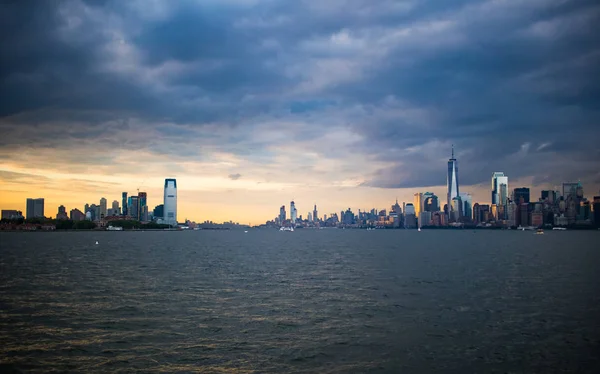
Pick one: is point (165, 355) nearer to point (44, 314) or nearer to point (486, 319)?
point (44, 314)

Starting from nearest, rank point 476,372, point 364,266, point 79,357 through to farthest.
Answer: point 476,372
point 79,357
point 364,266

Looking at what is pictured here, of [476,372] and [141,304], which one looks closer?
[476,372]

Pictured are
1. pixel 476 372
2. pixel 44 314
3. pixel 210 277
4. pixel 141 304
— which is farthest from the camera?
pixel 210 277

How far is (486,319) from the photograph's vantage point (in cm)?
4312

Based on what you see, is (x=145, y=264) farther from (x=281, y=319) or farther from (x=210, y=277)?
(x=281, y=319)

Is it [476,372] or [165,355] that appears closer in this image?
[476,372]

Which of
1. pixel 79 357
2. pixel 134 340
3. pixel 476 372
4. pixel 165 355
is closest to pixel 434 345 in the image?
pixel 476 372

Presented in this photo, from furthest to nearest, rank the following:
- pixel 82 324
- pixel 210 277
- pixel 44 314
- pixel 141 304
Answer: pixel 210 277
pixel 141 304
pixel 44 314
pixel 82 324

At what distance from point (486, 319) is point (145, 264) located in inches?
2936

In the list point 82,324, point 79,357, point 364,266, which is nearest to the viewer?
point 79,357

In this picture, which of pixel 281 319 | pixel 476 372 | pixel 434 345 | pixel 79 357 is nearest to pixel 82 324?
pixel 79 357

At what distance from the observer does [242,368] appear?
94.5ft

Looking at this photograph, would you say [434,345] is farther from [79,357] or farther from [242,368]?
[79,357]

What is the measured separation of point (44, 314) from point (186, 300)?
14.0 m
